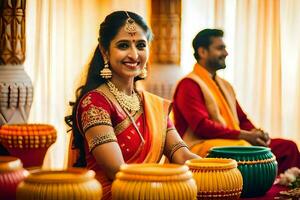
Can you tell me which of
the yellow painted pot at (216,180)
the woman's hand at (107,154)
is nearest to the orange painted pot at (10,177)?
the yellow painted pot at (216,180)

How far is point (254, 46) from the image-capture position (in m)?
6.21

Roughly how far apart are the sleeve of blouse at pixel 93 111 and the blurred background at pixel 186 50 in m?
3.08

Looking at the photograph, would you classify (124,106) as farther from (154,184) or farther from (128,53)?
(154,184)

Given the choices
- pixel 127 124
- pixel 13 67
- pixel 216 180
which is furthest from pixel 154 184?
pixel 13 67

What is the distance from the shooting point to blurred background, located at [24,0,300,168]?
5473 millimetres

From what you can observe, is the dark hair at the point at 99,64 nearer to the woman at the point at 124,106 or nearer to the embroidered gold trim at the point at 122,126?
the woman at the point at 124,106

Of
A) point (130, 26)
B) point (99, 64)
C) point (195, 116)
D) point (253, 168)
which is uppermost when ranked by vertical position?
point (130, 26)

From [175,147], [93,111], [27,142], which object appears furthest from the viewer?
[175,147]

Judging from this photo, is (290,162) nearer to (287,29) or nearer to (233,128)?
(233,128)

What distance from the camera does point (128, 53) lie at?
2.39 metres

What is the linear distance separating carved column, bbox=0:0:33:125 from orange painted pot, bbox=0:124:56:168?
5.72 feet

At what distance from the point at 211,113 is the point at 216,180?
2.89m

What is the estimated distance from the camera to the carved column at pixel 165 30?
5.87 m

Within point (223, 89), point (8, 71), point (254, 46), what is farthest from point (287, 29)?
point (8, 71)
